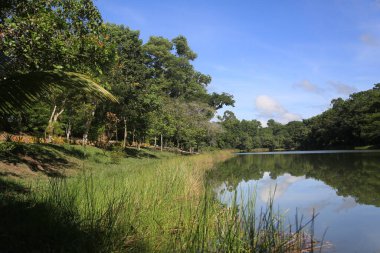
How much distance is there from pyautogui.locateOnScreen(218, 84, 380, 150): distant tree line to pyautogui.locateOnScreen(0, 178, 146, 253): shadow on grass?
51147mm

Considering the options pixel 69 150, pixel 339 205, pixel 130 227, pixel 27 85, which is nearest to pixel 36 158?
Result: pixel 69 150

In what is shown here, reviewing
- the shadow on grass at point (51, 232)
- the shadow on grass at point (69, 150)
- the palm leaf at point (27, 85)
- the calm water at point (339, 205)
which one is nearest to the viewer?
the shadow on grass at point (51, 232)

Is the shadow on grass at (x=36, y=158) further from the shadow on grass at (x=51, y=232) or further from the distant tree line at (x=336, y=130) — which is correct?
the distant tree line at (x=336, y=130)

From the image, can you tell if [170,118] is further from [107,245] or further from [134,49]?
[107,245]

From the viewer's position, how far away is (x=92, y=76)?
11.3 m

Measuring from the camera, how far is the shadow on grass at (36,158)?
465 inches

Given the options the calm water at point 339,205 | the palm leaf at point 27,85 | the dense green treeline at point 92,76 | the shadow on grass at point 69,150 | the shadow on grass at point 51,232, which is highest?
the dense green treeline at point 92,76

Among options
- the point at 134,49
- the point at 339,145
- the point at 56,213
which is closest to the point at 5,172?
the point at 56,213

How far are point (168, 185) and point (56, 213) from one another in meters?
2.54

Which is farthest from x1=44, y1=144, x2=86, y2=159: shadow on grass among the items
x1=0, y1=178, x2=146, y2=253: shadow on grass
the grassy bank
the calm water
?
x1=0, y1=178, x2=146, y2=253: shadow on grass

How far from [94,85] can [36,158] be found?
10.1 m

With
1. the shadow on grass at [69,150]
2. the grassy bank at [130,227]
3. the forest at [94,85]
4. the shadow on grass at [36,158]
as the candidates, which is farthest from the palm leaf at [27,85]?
the shadow on grass at [69,150]

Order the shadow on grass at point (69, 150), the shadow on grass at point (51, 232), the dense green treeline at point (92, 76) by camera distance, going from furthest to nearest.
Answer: the shadow on grass at point (69, 150)
the dense green treeline at point (92, 76)
the shadow on grass at point (51, 232)

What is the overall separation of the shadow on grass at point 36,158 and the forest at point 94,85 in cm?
123
